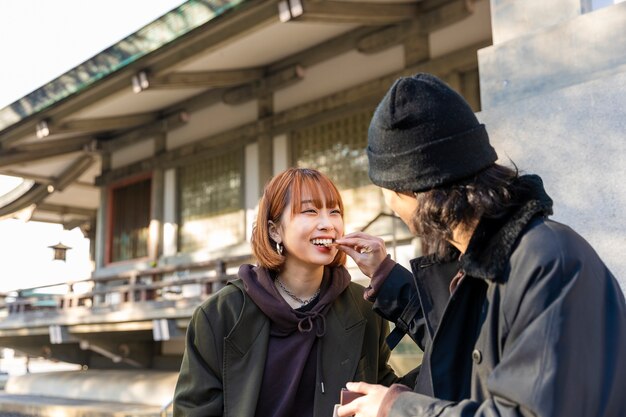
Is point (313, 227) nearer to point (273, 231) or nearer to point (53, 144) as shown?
point (273, 231)

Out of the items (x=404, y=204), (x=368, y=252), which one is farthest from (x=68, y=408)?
(x=404, y=204)

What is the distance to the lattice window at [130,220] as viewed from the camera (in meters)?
12.2

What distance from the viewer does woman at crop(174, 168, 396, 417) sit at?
192 cm

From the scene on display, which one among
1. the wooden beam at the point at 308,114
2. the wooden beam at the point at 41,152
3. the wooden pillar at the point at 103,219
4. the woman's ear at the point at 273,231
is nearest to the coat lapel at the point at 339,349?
the woman's ear at the point at 273,231

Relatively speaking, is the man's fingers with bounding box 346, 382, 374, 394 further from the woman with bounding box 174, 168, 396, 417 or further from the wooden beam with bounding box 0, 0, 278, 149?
the wooden beam with bounding box 0, 0, 278, 149

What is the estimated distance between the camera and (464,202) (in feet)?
4.20

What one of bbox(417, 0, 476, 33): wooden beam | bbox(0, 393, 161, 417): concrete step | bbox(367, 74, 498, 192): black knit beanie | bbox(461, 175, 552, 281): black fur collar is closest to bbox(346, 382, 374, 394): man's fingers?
bbox(461, 175, 552, 281): black fur collar

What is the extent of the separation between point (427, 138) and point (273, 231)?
974mm

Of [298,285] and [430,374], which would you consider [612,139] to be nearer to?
[298,285]

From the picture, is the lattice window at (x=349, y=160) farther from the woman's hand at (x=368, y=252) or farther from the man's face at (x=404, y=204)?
the man's face at (x=404, y=204)

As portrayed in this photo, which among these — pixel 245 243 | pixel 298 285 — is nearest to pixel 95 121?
pixel 245 243

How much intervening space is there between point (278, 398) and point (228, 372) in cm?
17

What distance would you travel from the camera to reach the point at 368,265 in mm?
1896

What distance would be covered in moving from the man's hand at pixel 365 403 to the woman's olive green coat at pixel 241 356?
554mm
